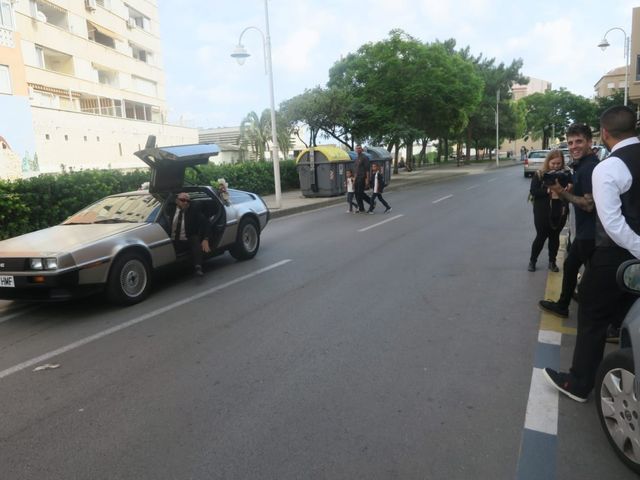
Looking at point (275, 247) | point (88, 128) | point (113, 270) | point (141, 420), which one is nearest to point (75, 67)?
point (88, 128)

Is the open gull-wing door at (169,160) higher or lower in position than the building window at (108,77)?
lower

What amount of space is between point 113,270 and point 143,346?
4.85 ft

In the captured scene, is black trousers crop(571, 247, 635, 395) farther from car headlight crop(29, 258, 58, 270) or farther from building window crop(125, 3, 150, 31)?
building window crop(125, 3, 150, 31)

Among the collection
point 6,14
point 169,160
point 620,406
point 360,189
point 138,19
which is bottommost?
point 620,406

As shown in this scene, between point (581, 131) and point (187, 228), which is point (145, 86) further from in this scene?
point (581, 131)

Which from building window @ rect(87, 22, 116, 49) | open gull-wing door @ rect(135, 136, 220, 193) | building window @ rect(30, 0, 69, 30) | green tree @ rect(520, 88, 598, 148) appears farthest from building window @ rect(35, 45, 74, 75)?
green tree @ rect(520, 88, 598, 148)

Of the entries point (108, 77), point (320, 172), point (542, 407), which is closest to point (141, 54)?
point (108, 77)

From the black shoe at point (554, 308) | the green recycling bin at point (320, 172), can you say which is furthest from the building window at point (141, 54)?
the black shoe at point (554, 308)

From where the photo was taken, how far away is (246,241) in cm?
851

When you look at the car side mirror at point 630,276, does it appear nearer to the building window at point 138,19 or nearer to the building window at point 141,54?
the building window at point 138,19

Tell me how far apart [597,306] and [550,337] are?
146cm

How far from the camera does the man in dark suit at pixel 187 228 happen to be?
6.90m

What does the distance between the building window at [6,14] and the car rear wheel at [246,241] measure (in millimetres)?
23356

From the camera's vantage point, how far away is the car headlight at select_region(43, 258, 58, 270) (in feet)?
17.4
